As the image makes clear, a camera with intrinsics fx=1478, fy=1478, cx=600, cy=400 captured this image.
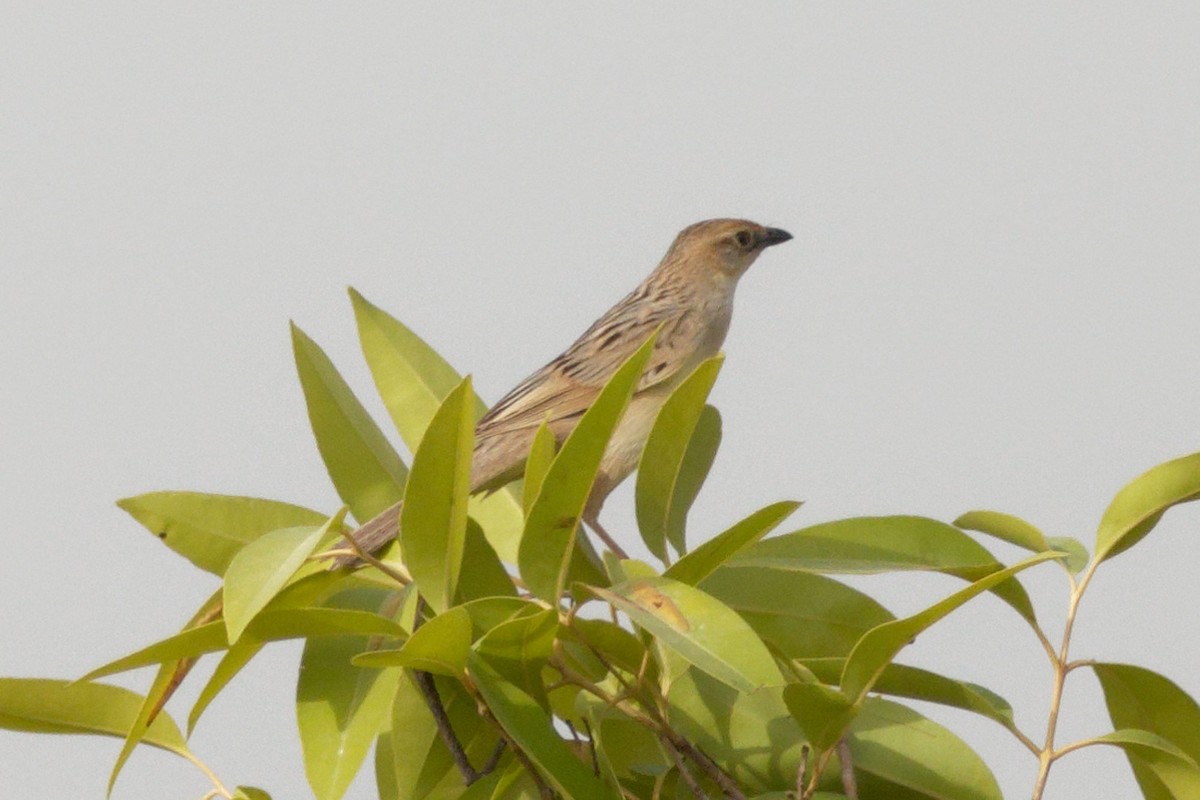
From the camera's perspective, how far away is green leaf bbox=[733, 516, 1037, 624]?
261 cm

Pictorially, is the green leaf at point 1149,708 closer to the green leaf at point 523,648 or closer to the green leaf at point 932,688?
the green leaf at point 932,688

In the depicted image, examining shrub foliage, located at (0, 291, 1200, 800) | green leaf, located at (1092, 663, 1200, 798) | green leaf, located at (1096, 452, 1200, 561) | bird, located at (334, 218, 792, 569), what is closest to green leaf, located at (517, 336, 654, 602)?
shrub foliage, located at (0, 291, 1200, 800)

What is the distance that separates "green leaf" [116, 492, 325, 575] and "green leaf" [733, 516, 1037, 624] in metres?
0.88

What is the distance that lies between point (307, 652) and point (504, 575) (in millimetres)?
374

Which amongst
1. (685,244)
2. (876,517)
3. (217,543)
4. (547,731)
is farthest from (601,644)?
(685,244)

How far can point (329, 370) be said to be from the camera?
2.91 meters

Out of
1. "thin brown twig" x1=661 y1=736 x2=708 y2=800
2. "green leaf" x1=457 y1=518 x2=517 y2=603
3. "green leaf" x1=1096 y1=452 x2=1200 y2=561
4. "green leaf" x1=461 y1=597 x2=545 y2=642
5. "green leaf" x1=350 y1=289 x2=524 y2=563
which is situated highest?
"green leaf" x1=350 y1=289 x2=524 y2=563

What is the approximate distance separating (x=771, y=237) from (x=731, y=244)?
0.58 ft

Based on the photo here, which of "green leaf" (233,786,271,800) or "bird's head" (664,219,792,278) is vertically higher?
"bird's head" (664,219,792,278)

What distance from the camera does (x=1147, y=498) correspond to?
262 cm

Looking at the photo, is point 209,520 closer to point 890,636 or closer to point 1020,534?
point 890,636

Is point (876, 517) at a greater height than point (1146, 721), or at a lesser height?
greater

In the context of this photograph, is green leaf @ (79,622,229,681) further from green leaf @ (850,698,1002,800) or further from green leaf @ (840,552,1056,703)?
green leaf @ (850,698,1002,800)

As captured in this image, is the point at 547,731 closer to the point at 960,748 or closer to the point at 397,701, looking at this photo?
the point at 397,701
